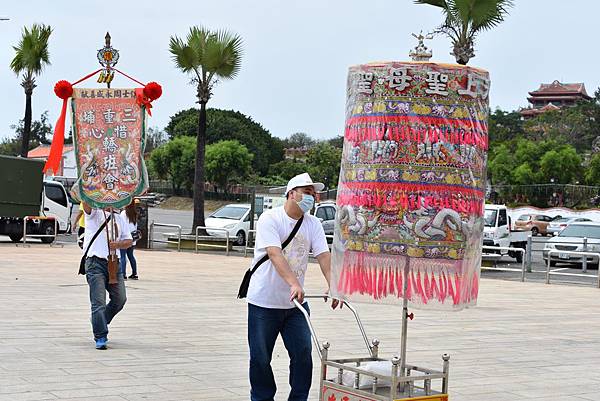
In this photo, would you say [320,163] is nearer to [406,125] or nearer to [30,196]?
[30,196]

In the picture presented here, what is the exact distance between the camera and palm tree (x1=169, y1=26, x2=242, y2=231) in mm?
30562

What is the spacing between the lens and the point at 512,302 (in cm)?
1645

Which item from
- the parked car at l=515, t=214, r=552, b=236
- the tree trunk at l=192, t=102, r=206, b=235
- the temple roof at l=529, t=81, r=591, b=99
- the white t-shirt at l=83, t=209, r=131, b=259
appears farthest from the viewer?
the temple roof at l=529, t=81, r=591, b=99

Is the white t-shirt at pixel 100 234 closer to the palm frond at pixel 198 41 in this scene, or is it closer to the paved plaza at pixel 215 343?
the paved plaza at pixel 215 343

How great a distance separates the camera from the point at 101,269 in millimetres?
9586

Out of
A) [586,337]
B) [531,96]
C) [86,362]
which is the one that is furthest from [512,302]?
[531,96]

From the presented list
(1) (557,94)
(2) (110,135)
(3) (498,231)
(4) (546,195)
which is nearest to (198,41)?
(3) (498,231)

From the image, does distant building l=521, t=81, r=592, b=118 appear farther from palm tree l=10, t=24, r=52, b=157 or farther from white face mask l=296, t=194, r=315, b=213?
white face mask l=296, t=194, r=315, b=213

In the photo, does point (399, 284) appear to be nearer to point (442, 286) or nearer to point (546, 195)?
point (442, 286)

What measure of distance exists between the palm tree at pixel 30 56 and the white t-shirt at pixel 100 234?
2874 centimetres

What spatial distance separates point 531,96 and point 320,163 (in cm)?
7995

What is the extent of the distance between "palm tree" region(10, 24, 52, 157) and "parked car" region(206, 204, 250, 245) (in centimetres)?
1032

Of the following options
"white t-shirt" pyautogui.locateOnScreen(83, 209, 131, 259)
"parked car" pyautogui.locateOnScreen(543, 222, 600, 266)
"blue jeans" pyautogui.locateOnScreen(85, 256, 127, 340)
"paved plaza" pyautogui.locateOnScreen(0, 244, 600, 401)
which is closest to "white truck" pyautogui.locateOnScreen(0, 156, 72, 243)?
"paved plaza" pyautogui.locateOnScreen(0, 244, 600, 401)

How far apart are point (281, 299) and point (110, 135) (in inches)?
173
